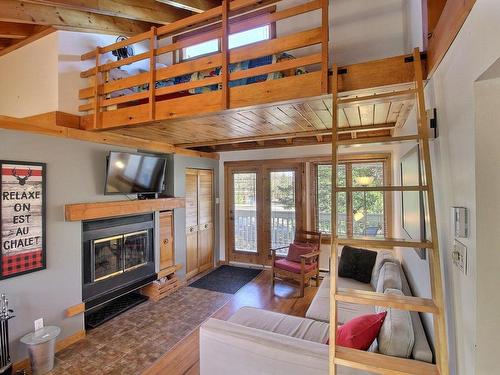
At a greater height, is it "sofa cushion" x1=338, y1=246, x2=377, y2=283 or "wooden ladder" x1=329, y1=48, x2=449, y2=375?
"wooden ladder" x1=329, y1=48, x2=449, y2=375

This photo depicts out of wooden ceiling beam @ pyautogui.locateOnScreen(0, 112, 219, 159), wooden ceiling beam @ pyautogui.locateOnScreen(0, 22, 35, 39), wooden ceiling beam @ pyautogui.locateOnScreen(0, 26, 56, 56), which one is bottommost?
wooden ceiling beam @ pyautogui.locateOnScreen(0, 112, 219, 159)

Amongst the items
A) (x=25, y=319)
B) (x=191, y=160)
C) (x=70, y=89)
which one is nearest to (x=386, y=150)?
(x=191, y=160)

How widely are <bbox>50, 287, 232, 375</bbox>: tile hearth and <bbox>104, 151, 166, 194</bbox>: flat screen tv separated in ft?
5.26

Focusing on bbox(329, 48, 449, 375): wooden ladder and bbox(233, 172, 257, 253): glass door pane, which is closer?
bbox(329, 48, 449, 375): wooden ladder

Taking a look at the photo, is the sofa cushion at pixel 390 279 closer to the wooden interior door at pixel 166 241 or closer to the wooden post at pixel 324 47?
the wooden post at pixel 324 47

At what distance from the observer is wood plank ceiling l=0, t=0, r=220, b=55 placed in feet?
7.89

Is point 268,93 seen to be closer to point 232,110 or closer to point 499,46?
point 232,110

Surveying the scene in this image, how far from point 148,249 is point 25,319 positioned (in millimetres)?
1565

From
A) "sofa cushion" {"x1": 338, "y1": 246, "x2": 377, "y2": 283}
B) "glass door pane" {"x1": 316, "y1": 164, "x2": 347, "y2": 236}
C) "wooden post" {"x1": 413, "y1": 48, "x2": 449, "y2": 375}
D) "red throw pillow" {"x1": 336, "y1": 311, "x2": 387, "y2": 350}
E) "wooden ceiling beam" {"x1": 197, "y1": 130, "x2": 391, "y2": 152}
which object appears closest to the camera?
"wooden post" {"x1": 413, "y1": 48, "x2": 449, "y2": 375}

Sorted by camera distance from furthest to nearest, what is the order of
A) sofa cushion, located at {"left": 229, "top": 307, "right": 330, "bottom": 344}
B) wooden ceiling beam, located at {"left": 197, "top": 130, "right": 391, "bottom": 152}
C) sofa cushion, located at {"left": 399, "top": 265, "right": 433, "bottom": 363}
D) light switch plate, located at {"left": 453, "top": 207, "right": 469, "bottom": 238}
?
wooden ceiling beam, located at {"left": 197, "top": 130, "right": 391, "bottom": 152}
sofa cushion, located at {"left": 229, "top": 307, "right": 330, "bottom": 344}
sofa cushion, located at {"left": 399, "top": 265, "right": 433, "bottom": 363}
light switch plate, located at {"left": 453, "top": 207, "right": 469, "bottom": 238}

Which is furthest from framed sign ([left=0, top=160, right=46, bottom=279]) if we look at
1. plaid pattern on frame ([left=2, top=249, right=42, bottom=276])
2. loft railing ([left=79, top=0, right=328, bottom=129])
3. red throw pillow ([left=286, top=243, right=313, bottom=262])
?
red throw pillow ([left=286, top=243, right=313, bottom=262])

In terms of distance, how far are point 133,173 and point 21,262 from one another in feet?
4.81

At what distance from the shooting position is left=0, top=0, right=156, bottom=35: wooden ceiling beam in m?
2.43

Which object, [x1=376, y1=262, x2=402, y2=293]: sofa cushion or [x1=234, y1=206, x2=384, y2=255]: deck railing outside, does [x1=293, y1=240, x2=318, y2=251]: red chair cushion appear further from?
[x1=376, y1=262, x2=402, y2=293]: sofa cushion
